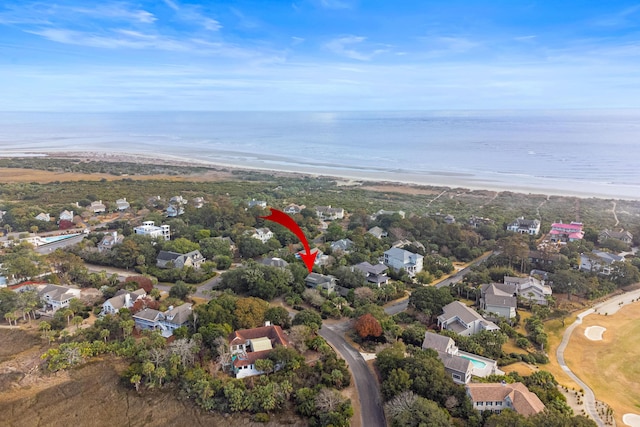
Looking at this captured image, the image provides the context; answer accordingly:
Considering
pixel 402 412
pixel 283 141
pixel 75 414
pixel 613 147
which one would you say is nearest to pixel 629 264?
pixel 402 412

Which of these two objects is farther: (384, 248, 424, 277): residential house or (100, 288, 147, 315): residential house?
(384, 248, 424, 277): residential house

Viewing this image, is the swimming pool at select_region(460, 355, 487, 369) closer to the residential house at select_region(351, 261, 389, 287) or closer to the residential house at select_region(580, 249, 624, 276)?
the residential house at select_region(351, 261, 389, 287)

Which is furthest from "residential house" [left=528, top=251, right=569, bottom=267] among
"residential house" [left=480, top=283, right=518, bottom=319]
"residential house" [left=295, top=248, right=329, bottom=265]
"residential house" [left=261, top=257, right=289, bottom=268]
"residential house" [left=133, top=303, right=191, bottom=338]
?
"residential house" [left=133, top=303, right=191, bottom=338]

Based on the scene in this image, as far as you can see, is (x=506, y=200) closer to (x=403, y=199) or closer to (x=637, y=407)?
(x=403, y=199)

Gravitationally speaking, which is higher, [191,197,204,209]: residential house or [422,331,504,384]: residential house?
[191,197,204,209]: residential house

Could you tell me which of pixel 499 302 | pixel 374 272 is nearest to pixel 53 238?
pixel 374 272

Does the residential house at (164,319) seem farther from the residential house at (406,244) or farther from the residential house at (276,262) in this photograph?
the residential house at (406,244)
